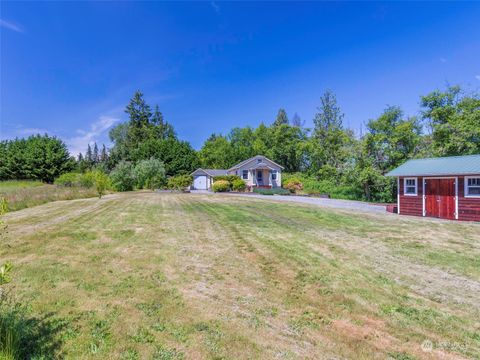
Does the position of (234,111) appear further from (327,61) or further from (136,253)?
(136,253)

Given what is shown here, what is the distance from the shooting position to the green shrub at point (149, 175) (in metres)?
37.2

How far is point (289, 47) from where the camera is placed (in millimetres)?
25688

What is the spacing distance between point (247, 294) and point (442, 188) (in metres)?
15.0

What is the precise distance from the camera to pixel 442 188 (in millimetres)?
14445

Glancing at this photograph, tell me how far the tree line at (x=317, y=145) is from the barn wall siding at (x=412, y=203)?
8.26m

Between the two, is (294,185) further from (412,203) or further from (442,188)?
(442,188)

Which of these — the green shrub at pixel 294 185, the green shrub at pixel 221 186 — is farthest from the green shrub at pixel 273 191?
the green shrub at pixel 221 186

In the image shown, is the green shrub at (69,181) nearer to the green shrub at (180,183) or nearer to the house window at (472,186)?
the green shrub at (180,183)

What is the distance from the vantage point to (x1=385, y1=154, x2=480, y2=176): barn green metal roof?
43.9ft

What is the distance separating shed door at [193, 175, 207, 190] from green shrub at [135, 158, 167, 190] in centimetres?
583

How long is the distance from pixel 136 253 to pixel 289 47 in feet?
83.5

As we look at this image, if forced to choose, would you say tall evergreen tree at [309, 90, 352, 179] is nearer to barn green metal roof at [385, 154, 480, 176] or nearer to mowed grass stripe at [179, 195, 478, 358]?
barn green metal roof at [385, 154, 480, 176]

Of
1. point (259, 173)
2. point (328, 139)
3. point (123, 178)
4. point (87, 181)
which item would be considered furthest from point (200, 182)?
point (328, 139)

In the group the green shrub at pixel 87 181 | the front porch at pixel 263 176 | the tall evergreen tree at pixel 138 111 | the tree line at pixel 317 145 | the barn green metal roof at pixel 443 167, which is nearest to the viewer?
the barn green metal roof at pixel 443 167
